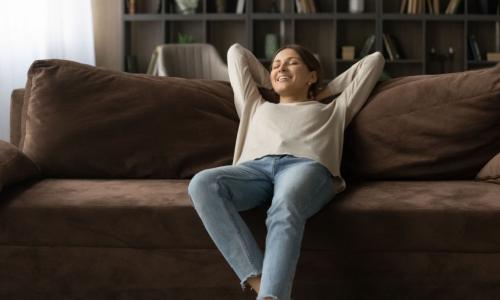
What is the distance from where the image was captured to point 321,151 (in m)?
2.13

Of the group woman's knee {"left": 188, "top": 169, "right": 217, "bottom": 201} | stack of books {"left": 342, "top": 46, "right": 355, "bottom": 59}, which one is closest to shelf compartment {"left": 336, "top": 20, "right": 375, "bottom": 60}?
stack of books {"left": 342, "top": 46, "right": 355, "bottom": 59}

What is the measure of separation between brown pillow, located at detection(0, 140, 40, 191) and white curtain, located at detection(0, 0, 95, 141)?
3339 millimetres

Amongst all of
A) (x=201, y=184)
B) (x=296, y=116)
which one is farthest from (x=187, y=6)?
(x=201, y=184)

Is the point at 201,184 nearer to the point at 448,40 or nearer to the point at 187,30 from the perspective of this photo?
the point at 187,30

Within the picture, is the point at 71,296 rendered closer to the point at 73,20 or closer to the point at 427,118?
the point at 427,118

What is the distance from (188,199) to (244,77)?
26.6 inches

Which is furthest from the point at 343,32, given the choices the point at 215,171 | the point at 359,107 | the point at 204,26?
the point at 215,171

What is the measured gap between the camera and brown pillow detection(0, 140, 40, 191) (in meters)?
2.04

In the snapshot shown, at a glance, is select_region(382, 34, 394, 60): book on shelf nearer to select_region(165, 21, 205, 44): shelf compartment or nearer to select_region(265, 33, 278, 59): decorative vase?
select_region(265, 33, 278, 59): decorative vase

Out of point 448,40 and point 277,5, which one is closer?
point 277,5

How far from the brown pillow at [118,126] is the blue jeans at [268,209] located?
35cm

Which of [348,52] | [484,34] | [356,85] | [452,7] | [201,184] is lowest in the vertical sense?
[201,184]

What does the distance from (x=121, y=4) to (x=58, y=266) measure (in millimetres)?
4322

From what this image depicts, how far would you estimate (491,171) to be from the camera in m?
2.19
